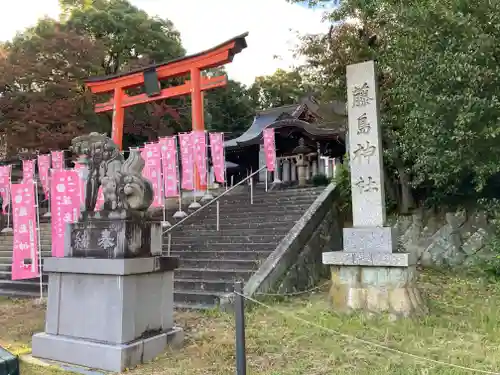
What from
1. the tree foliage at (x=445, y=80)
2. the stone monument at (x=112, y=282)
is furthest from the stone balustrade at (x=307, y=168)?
the stone monument at (x=112, y=282)

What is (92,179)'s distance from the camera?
5438mm

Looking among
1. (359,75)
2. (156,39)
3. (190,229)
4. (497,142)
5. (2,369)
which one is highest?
(156,39)

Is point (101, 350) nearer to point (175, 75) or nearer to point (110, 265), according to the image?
point (110, 265)

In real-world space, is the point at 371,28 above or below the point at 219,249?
above

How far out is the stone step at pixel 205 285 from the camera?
7665 mm

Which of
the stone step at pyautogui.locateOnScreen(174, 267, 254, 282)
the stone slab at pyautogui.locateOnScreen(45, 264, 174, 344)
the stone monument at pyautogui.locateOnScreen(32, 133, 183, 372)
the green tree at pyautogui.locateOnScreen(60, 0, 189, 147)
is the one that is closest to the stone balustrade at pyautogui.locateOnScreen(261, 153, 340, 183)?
the green tree at pyautogui.locateOnScreen(60, 0, 189, 147)

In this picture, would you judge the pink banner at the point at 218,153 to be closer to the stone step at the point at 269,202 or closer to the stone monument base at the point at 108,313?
the stone step at the point at 269,202

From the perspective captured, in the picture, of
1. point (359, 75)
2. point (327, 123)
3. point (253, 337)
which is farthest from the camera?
point (327, 123)

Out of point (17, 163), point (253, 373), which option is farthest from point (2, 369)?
point (17, 163)

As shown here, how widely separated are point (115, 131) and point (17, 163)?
22.6ft

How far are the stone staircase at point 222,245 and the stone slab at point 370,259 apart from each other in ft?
6.33

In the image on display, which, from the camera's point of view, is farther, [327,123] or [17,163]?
[17,163]

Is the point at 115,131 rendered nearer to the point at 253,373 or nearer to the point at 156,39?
the point at 156,39

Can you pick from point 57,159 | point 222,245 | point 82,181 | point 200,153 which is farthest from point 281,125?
point 82,181
